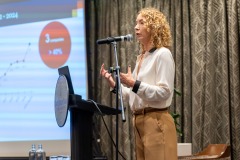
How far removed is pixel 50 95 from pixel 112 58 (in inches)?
31.6

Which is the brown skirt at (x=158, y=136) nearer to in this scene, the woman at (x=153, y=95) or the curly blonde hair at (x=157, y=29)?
the woman at (x=153, y=95)

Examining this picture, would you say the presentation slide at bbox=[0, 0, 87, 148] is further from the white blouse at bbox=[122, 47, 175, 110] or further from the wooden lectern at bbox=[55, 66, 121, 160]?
the wooden lectern at bbox=[55, 66, 121, 160]

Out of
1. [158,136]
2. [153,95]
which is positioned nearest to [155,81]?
[153,95]

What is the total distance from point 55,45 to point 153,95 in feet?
6.96

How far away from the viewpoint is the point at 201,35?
4.01 metres

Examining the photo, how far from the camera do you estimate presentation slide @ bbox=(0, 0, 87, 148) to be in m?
4.14

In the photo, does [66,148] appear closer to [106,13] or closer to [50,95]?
[50,95]

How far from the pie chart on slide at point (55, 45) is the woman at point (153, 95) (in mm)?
1772

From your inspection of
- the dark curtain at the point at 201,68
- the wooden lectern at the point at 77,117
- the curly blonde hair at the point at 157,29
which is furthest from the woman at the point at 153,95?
the dark curtain at the point at 201,68

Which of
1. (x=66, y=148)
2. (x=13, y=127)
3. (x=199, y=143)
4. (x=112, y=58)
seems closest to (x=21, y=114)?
(x=13, y=127)

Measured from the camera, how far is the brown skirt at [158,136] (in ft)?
7.71

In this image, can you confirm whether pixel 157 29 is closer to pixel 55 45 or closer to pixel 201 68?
pixel 201 68

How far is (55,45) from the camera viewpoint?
13.8 ft

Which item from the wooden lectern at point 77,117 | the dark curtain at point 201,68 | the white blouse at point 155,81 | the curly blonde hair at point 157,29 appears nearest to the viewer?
the wooden lectern at point 77,117
